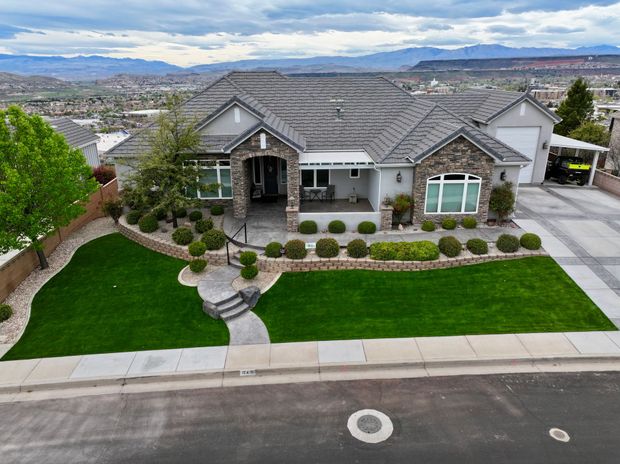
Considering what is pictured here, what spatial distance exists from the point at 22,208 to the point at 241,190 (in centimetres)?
942

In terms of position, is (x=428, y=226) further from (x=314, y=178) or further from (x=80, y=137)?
(x=80, y=137)

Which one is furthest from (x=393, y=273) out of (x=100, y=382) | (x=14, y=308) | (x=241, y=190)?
(x=14, y=308)

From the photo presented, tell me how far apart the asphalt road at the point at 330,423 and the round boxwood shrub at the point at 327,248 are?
265 inches

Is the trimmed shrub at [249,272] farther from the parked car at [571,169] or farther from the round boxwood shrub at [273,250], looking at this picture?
the parked car at [571,169]

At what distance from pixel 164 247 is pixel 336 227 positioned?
8.02 m

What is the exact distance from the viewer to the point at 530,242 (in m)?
18.3

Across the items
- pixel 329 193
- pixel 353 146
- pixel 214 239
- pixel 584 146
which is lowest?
pixel 214 239

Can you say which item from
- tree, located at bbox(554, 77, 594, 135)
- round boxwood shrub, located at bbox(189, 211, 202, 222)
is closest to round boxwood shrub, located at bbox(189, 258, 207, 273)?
round boxwood shrub, located at bbox(189, 211, 202, 222)

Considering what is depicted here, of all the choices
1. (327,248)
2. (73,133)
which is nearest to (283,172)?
(327,248)

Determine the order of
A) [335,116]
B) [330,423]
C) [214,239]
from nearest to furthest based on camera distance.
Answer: [330,423]
[214,239]
[335,116]

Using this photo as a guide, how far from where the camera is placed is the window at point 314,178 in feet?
80.0

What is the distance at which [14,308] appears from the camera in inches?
617

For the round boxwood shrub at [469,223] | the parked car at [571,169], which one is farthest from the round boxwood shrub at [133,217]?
the parked car at [571,169]

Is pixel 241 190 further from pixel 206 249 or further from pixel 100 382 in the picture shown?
pixel 100 382
